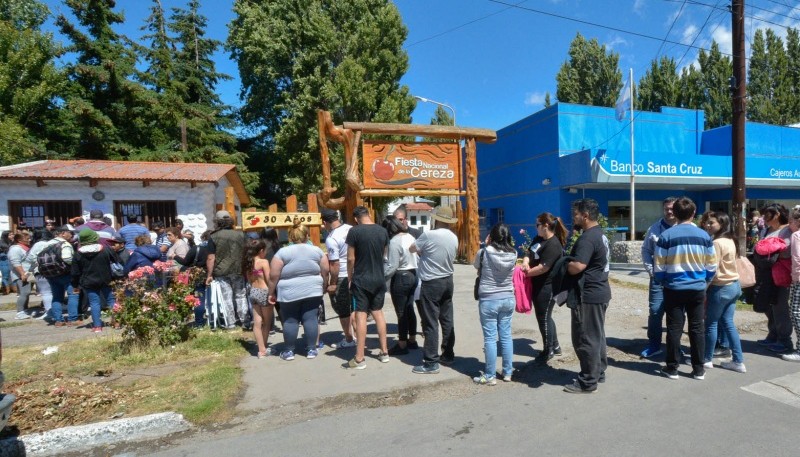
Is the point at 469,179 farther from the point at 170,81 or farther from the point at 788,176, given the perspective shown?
the point at 170,81

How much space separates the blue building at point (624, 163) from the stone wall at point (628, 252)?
264 cm

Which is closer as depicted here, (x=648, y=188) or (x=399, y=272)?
(x=399, y=272)

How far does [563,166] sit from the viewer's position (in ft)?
57.8

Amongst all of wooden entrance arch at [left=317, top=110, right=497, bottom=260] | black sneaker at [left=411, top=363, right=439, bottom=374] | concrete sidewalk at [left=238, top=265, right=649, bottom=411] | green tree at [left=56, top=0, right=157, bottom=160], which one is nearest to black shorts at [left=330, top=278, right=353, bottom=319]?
concrete sidewalk at [left=238, top=265, right=649, bottom=411]

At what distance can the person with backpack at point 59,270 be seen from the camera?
720 centimetres

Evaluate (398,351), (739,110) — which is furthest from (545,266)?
(739,110)

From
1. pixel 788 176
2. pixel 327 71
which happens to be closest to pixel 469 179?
pixel 327 71

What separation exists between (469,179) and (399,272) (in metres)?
5.33

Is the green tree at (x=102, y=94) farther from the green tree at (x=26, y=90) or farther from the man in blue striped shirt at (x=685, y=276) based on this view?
the man in blue striped shirt at (x=685, y=276)

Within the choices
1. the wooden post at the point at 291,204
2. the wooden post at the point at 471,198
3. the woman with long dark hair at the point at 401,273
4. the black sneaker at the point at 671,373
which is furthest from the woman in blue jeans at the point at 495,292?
the wooden post at the point at 471,198

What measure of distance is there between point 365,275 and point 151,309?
9.43ft

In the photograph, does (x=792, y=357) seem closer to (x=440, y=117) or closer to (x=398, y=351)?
(x=398, y=351)

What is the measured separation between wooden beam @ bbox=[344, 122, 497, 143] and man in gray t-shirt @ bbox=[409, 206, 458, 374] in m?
4.40

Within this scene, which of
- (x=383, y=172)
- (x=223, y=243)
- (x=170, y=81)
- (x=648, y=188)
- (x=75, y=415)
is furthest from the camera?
(x=170, y=81)
